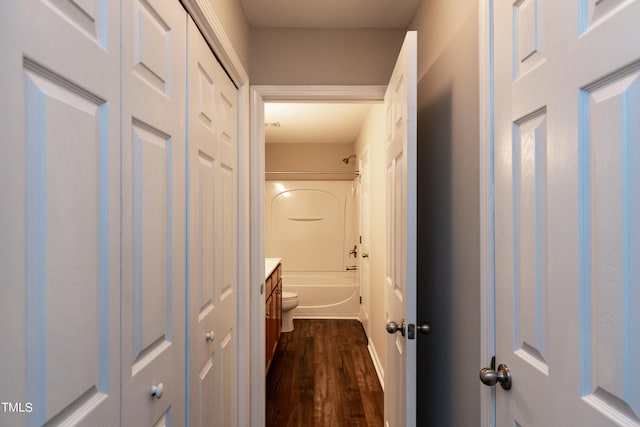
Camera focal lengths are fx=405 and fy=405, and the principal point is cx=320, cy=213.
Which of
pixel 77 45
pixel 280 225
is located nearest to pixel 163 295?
pixel 77 45

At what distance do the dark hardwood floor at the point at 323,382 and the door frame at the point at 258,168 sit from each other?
1.81 ft

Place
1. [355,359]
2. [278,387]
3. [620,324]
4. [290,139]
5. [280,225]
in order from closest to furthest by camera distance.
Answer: [620,324], [278,387], [355,359], [290,139], [280,225]

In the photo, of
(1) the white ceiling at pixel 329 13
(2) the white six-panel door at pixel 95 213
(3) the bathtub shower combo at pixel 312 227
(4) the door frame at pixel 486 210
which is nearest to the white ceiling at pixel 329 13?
(1) the white ceiling at pixel 329 13

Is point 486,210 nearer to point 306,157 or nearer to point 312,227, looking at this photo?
point 306,157

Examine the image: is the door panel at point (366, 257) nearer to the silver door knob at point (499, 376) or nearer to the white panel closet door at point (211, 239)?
the white panel closet door at point (211, 239)

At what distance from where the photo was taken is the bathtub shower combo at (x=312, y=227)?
6289 millimetres

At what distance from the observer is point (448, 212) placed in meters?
1.59

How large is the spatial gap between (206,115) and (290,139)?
434cm

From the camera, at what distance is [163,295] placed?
1.10 metres

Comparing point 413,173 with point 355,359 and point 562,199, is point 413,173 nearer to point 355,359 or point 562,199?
point 562,199

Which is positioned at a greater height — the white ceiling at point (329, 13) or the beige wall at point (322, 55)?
the white ceiling at point (329, 13)

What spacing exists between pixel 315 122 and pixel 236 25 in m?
2.87

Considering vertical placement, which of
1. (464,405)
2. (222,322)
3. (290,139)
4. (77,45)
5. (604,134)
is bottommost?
(464,405)

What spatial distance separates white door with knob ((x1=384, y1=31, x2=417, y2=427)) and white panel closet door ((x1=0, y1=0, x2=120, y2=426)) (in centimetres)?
98
